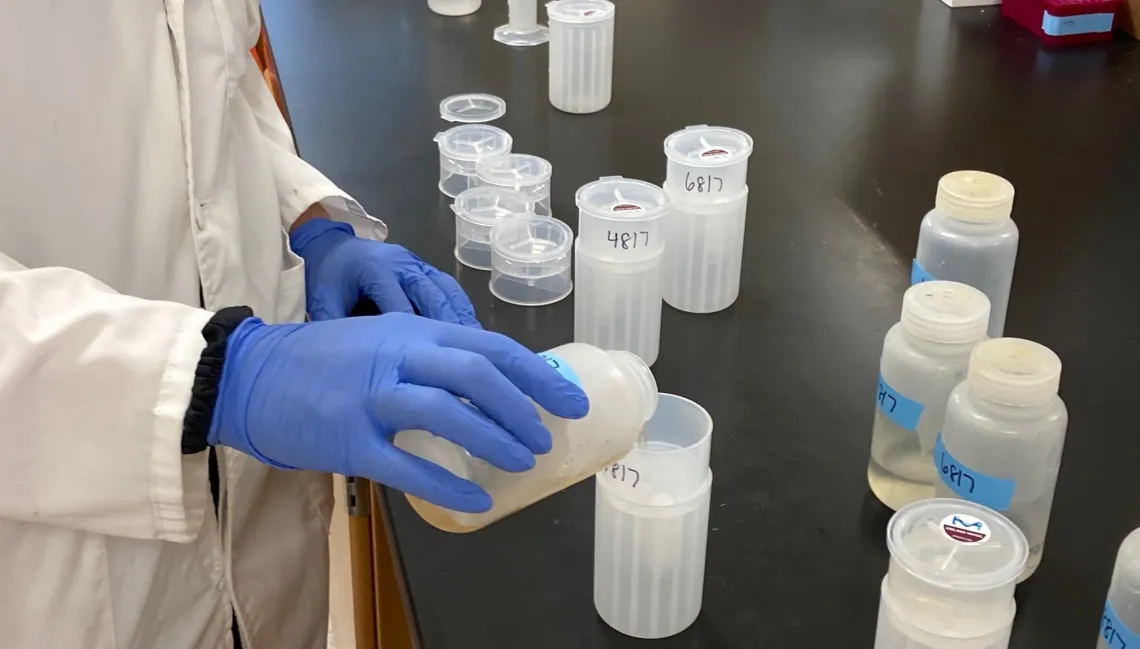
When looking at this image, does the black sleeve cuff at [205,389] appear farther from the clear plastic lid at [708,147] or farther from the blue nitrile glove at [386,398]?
the clear plastic lid at [708,147]

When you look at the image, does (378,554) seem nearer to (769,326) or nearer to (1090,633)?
(769,326)

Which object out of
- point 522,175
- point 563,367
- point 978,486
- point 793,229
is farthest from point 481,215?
point 978,486

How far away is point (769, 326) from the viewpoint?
3.66 feet

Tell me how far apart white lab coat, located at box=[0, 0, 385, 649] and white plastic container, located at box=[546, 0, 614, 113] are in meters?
0.53

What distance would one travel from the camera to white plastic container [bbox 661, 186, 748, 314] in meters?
1.09

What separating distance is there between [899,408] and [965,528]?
194 millimetres

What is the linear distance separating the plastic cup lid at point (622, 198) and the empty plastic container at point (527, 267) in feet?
0.40

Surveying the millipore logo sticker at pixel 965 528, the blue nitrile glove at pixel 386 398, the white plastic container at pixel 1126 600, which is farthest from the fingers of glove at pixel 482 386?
the white plastic container at pixel 1126 600

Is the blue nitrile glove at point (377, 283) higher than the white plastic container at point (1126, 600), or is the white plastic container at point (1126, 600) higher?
the white plastic container at point (1126, 600)

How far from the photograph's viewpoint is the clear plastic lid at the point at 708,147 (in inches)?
42.3

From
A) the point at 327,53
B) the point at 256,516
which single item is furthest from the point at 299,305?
the point at 327,53

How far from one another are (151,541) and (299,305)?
11.2 inches

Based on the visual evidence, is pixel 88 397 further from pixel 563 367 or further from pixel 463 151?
pixel 463 151

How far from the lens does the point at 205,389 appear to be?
77cm
